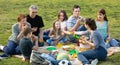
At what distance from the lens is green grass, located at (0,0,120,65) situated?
46.5ft

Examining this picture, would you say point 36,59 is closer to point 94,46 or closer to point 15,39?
point 15,39

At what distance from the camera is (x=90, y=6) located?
2239cm

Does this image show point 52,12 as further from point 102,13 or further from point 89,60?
point 89,60

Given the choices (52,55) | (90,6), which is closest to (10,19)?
(90,6)

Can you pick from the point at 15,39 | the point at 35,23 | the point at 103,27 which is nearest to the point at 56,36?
the point at 35,23

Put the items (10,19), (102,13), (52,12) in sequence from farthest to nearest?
1. (52,12)
2. (10,19)
3. (102,13)

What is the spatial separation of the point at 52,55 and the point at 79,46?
1.34m

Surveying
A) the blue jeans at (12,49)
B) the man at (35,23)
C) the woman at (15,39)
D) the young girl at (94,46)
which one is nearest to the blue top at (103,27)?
the young girl at (94,46)

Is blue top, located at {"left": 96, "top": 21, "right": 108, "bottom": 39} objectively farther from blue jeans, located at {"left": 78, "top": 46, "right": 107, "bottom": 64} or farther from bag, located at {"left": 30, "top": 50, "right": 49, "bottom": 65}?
bag, located at {"left": 30, "top": 50, "right": 49, "bottom": 65}

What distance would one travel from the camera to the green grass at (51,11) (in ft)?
46.5

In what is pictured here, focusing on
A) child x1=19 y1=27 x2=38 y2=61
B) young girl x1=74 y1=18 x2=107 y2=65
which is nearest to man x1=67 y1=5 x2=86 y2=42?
young girl x1=74 y1=18 x2=107 y2=65

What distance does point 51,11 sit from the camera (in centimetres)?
2055

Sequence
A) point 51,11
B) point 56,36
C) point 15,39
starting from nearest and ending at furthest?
point 15,39 < point 56,36 < point 51,11

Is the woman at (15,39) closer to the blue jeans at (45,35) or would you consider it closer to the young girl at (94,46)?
the blue jeans at (45,35)
